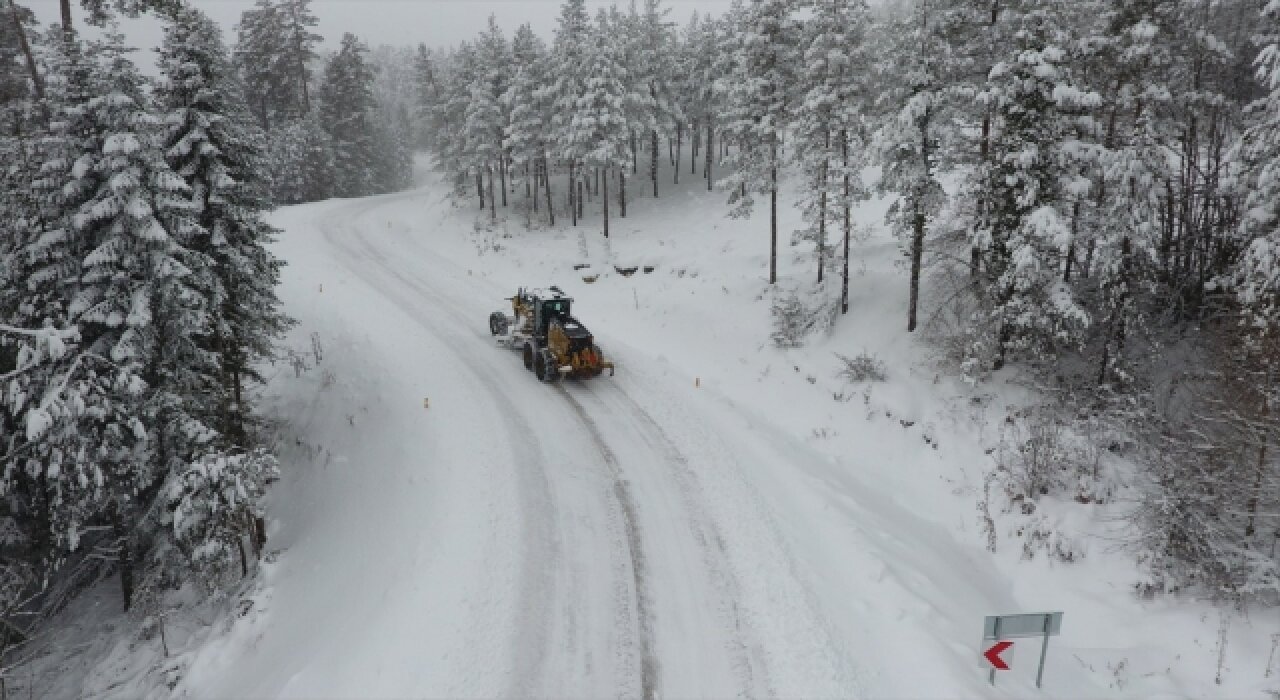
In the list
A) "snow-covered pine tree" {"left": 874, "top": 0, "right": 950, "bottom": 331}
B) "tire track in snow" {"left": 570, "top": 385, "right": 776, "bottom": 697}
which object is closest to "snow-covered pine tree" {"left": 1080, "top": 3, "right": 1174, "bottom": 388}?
"snow-covered pine tree" {"left": 874, "top": 0, "right": 950, "bottom": 331}

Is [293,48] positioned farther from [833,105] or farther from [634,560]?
[634,560]

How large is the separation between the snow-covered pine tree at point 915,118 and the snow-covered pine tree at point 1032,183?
1.45m

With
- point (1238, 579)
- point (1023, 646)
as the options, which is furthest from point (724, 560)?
point (1238, 579)

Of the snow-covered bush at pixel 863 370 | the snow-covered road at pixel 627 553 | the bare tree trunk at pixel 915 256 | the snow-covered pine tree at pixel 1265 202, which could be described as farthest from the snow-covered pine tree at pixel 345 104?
the snow-covered pine tree at pixel 1265 202

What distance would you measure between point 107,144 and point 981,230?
18493 mm

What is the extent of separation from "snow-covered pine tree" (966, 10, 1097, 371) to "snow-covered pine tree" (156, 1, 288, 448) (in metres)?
17.5

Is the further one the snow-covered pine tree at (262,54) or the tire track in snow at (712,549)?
the snow-covered pine tree at (262,54)

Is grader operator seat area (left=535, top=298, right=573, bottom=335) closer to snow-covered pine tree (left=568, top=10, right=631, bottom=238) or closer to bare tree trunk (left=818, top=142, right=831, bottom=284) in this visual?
bare tree trunk (left=818, top=142, right=831, bottom=284)

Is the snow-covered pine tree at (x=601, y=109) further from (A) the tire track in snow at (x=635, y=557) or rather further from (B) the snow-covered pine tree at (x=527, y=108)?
(A) the tire track in snow at (x=635, y=557)

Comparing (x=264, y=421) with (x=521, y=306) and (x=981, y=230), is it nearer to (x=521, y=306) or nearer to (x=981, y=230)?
(x=521, y=306)

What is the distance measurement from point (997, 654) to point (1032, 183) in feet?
36.6

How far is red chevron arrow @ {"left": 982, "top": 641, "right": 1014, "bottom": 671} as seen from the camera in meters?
9.26

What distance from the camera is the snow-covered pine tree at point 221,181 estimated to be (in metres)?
14.0

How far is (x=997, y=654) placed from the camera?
9344 mm
